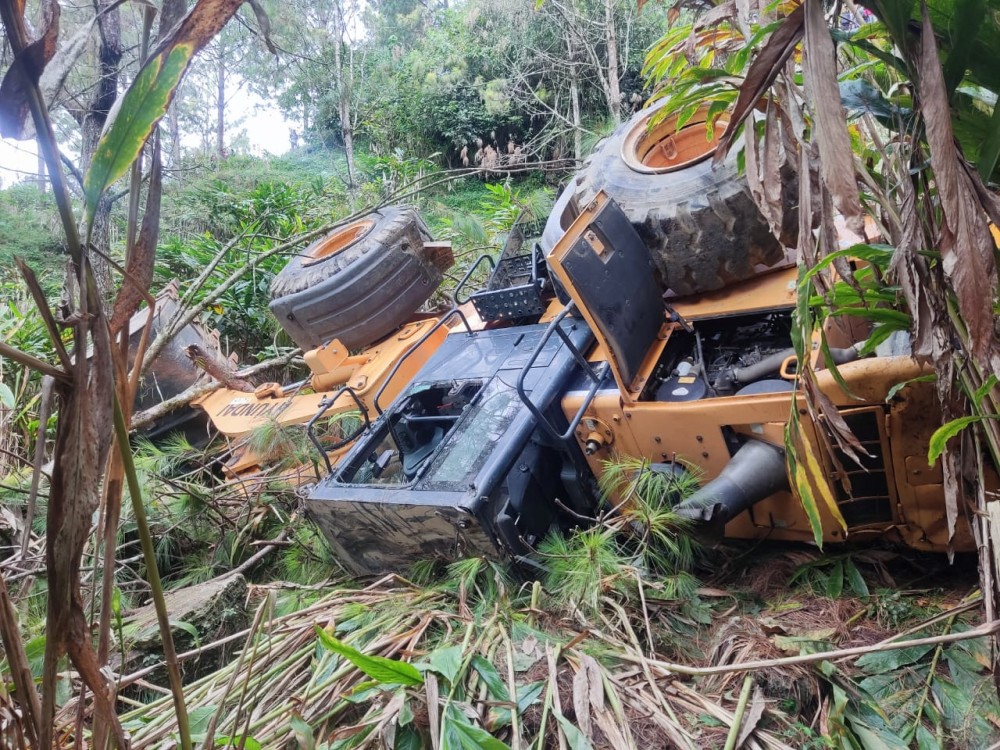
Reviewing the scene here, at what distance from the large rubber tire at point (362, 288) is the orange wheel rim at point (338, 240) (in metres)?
0.16

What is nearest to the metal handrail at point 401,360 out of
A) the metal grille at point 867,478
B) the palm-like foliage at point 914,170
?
the metal grille at point 867,478

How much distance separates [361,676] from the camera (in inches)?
77.3

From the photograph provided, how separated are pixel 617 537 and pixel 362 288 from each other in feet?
7.81

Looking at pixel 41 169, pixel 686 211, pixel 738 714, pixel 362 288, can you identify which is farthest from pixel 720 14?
pixel 362 288

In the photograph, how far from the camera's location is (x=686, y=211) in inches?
116

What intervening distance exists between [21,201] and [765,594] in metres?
16.5

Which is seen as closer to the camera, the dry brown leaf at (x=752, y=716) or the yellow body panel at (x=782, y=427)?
the dry brown leaf at (x=752, y=716)

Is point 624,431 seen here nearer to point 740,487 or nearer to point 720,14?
point 740,487

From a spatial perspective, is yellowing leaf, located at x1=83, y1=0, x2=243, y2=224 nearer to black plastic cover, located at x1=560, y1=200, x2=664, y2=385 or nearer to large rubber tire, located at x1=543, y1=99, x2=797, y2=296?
black plastic cover, located at x1=560, y1=200, x2=664, y2=385

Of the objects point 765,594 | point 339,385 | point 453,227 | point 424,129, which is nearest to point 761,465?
point 765,594

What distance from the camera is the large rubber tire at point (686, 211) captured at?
9.47ft

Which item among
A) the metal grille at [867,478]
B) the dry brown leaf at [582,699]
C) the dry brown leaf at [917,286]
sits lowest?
the metal grille at [867,478]

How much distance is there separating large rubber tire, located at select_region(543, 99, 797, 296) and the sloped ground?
134 centimetres

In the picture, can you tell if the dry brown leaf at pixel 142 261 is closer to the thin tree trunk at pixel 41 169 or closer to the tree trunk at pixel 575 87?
the thin tree trunk at pixel 41 169
